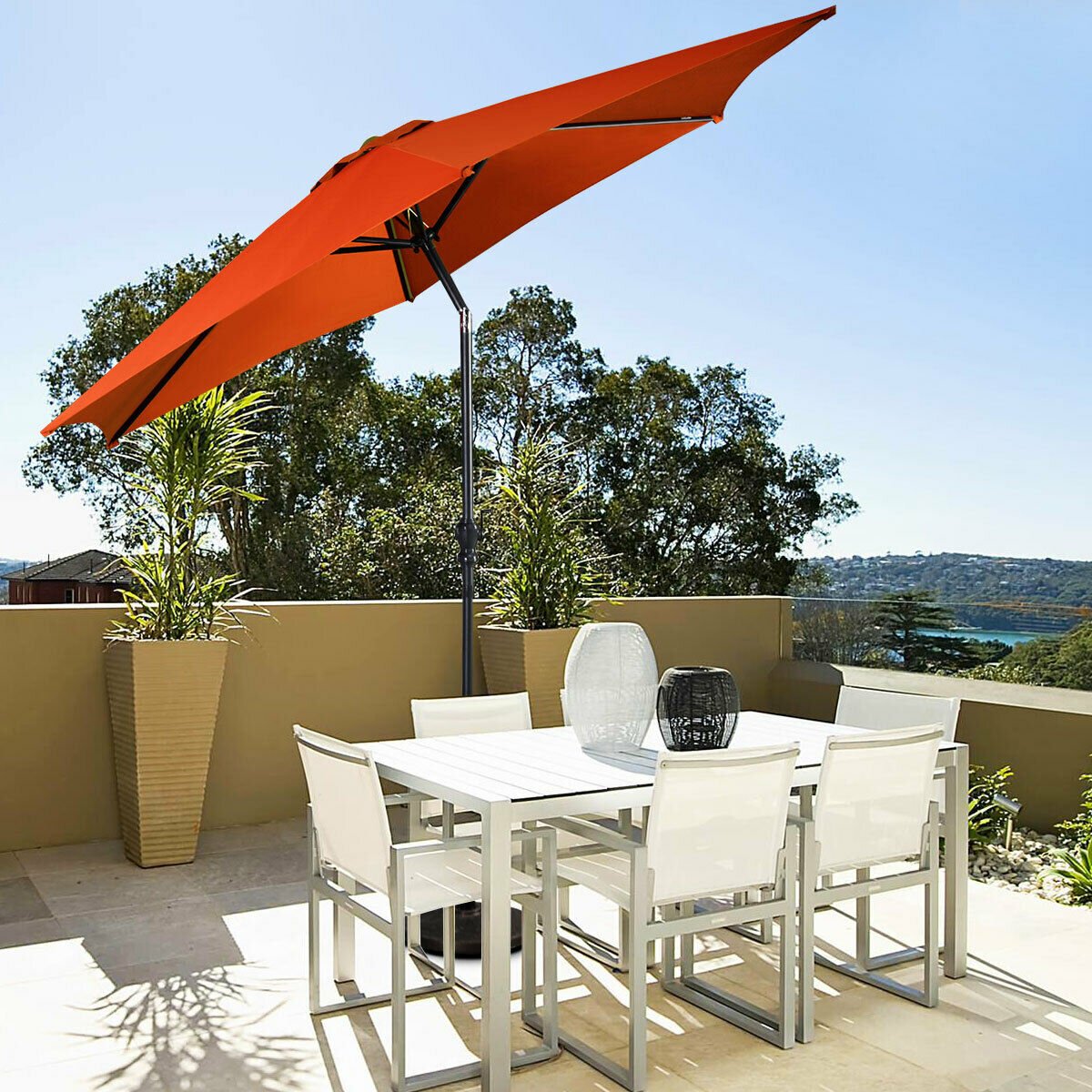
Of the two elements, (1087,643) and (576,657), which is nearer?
(576,657)

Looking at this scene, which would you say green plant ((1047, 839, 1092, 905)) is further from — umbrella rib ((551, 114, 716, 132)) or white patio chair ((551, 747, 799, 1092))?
umbrella rib ((551, 114, 716, 132))

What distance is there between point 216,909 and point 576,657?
6.07 feet

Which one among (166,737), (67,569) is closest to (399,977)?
(166,737)

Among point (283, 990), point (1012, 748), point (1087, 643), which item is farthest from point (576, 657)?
point (1087, 643)

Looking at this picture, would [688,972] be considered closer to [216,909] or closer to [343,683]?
[216,909]

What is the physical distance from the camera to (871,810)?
3.26 m

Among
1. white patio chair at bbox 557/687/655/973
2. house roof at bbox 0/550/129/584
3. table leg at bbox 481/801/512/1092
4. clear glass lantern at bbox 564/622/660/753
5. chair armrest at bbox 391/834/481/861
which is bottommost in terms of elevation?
white patio chair at bbox 557/687/655/973

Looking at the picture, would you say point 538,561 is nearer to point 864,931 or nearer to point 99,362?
point 864,931

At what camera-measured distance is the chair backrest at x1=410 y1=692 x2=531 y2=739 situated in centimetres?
386

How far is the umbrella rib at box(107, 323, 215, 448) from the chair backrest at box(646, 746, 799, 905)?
7.11ft

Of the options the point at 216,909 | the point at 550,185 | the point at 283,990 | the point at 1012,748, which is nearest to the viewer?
the point at 283,990

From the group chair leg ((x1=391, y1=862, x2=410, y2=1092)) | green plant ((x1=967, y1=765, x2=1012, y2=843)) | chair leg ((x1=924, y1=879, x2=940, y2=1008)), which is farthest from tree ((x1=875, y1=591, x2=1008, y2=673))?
chair leg ((x1=391, y1=862, x2=410, y2=1092))

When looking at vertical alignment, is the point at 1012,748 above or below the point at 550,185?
below

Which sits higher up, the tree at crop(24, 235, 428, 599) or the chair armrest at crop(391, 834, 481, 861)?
the tree at crop(24, 235, 428, 599)
